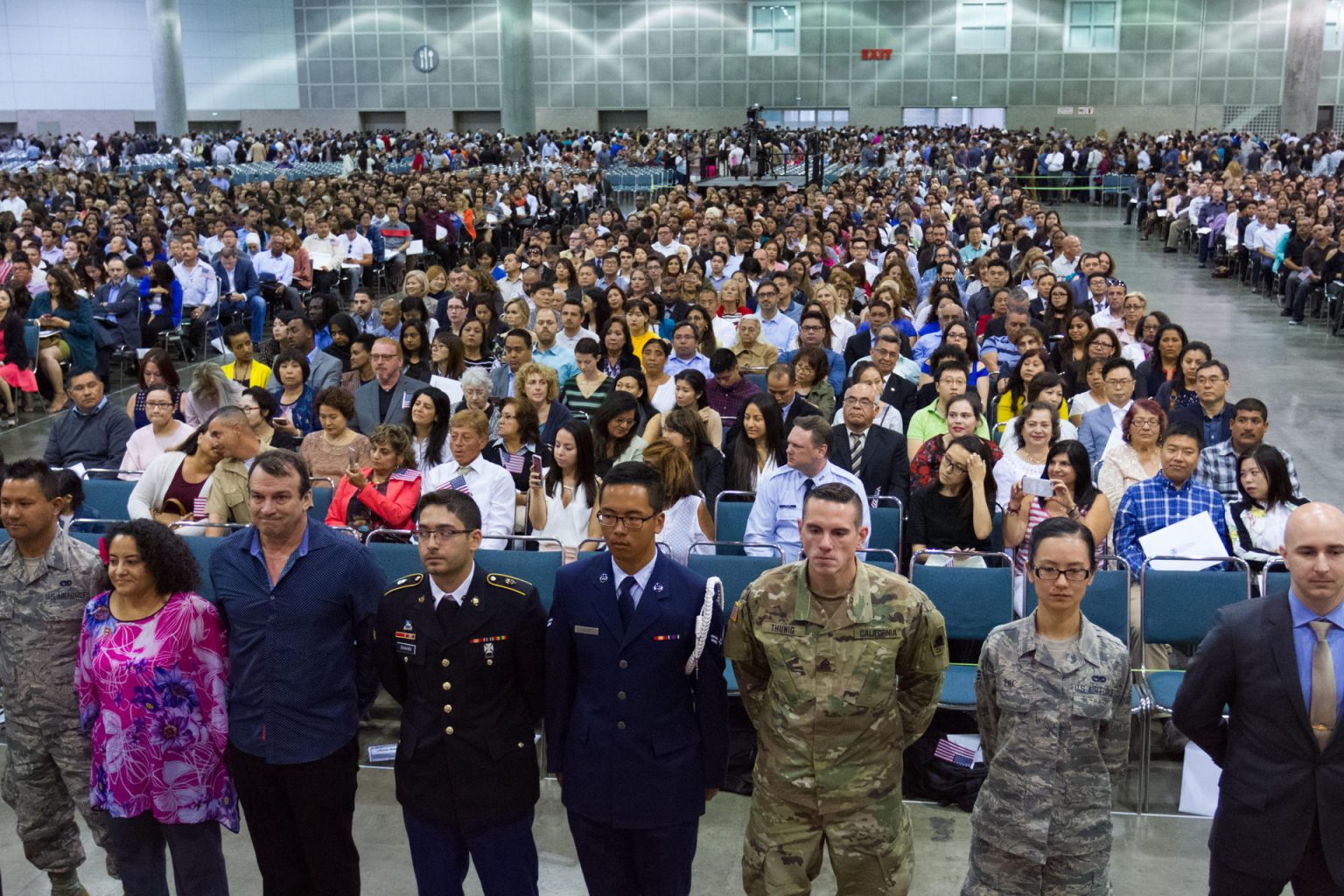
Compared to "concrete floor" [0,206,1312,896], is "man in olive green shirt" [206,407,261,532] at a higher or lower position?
higher

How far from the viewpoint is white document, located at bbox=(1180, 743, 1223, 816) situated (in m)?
4.52

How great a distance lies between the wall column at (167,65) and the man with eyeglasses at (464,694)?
125 ft

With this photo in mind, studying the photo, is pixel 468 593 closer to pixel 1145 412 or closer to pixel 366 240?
pixel 1145 412

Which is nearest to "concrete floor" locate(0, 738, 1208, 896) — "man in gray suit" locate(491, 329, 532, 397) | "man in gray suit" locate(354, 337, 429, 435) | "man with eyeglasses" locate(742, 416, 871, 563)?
"man with eyeglasses" locate(742, 416, 871, 563)

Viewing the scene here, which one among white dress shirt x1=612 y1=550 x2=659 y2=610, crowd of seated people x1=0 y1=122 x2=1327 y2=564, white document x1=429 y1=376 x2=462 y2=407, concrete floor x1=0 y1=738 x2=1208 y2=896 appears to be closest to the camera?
white dress shirt x1=612 y1=550 x2=659 y2=610

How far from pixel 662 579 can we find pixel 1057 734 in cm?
108

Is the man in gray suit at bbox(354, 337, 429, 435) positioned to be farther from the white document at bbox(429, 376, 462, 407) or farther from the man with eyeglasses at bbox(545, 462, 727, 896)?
the man with eyeglasses at bbox(545, 462, 727, 896)

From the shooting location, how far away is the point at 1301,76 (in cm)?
3672

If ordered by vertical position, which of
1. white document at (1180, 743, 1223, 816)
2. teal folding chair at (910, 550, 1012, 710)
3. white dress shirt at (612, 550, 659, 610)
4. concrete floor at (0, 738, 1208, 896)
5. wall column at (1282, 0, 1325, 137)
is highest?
wall column at (1282, 0, 1325, 137)

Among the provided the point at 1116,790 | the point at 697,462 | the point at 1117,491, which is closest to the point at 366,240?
the point at 697,462

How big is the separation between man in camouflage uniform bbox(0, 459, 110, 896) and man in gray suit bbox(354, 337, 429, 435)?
3.55 m

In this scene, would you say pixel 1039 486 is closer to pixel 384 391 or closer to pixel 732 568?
pixel 732 568

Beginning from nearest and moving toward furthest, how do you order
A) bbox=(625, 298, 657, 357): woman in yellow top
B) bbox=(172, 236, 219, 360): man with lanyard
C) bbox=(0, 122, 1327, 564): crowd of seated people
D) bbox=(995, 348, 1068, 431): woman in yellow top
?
bbox=(0, 122, 1327, 564): crowd of seated people < bbox=(995, 348, 1068, 431): woman in yellow top < bbox=(625, 298, 657, 357): woman in yellow top < bbox=(172, 236, 219, 360): man with lanyard

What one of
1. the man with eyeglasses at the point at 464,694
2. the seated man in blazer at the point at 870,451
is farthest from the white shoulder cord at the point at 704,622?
the seated man in blazer at the point at 870,451
